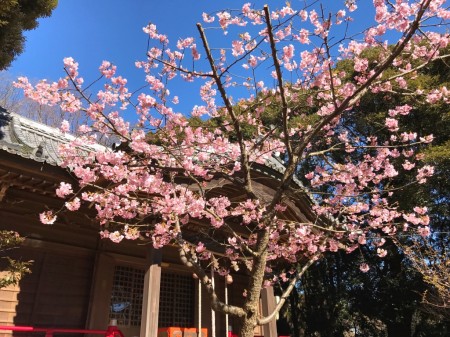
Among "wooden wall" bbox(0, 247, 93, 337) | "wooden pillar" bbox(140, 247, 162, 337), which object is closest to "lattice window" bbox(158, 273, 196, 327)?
"wooden wall" bbox(0, 247, 93, 337)

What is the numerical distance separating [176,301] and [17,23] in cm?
563

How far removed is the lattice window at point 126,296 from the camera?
21.4ft

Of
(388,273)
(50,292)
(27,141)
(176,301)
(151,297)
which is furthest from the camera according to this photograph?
(388,273)

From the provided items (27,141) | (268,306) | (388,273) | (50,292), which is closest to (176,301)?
(268,306)

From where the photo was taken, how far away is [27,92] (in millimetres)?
4301

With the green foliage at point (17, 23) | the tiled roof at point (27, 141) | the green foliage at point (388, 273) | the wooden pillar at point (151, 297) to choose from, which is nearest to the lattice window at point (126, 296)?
the wooden pillar at point (151, 297)

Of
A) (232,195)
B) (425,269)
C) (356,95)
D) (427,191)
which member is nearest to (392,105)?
(427,191)

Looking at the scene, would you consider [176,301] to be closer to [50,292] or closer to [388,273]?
[50,292]

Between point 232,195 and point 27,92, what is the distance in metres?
3.51

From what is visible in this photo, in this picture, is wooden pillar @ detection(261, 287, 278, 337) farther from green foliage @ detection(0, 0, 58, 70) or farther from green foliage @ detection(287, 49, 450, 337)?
green foliage @ detection(0, 0, 58, 70)

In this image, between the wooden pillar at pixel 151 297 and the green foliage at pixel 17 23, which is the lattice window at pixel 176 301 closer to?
the wooden pillar at pixel 151 297

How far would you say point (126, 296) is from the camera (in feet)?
22.0

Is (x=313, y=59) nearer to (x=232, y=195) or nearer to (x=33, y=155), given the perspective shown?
(x=232, y=195)

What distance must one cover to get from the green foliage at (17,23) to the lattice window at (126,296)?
13.0 feet
